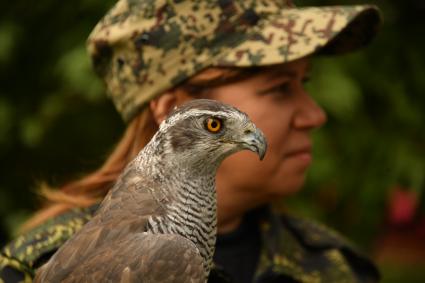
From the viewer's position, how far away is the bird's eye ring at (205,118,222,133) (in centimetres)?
210

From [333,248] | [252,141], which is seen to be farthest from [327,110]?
[252,141]

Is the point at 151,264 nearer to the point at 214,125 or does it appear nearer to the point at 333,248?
the point at 214,125

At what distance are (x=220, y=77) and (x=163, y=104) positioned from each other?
0.21 metres

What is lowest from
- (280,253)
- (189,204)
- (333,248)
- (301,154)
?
(333,248)

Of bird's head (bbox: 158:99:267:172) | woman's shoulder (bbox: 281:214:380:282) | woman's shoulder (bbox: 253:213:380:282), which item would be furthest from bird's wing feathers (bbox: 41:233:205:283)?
woman's shoulder (bbox: 281:214:380:282)

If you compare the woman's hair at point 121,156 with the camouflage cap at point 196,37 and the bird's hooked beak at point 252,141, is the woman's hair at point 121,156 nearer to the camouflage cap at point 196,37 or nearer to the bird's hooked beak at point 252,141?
the camouflage cap at point 196,37

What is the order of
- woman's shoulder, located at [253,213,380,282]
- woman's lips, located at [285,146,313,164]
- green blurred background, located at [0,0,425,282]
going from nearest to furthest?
1. woman's lips, located at [285,146,313,164]
2. woman's shoulder, located at [253,213,380,282]
3. green blurred background, located at [0,0,425,282]

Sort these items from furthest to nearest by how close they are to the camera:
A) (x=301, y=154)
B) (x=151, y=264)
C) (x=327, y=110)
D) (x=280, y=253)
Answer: (x=327, y=110)
(x=280, y=253)
(x=301, y=154)
(x=151, y=264)

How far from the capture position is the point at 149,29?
9.25ft

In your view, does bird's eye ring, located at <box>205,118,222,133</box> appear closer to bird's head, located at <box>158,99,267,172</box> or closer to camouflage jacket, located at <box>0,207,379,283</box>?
bird's head, located at <box>158,99,267,172</box>

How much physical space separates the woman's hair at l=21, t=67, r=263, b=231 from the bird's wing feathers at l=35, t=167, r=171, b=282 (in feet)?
2.29

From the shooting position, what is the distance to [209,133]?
83.1 inches

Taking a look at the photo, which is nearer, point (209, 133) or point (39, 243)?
point (209, 133)

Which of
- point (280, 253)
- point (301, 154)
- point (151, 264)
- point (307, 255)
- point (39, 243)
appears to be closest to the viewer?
point (151, 264)
